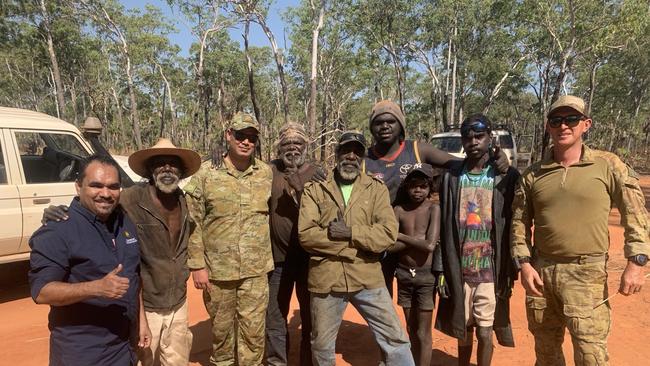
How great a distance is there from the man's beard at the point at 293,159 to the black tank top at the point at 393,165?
1.65 feet

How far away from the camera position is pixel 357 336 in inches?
165

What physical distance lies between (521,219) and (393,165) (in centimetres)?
97

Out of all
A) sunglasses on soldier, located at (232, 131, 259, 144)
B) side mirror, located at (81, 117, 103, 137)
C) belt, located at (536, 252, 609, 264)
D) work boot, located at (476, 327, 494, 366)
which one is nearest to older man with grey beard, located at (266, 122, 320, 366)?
sunglasses on soldier, located at (232, 131, 259, 144)

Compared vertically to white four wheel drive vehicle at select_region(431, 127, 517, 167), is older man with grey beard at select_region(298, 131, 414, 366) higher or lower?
lower

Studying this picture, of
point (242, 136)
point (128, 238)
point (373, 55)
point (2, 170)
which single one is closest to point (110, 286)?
point (128, 238)

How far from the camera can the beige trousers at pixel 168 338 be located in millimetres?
2625

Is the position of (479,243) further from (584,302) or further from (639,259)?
(639,259)

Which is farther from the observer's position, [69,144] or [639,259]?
[69,144]

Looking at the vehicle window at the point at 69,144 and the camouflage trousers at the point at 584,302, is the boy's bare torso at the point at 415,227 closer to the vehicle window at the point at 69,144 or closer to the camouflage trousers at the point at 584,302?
the camouflage trousers at the point at 584,302

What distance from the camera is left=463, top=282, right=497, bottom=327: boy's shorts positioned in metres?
2.78

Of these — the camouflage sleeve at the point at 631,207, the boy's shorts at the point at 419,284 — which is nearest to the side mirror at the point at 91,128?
the boy's shorts at the point at 419,284

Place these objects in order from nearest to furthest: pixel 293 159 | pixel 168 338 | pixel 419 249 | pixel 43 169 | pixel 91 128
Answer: pixel 168 338, pixel 419 249, pixel 293 159, pixel 43 169, pixel 91 128

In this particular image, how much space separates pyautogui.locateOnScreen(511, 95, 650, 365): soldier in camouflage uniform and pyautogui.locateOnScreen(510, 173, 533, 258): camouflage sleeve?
2.7 inches

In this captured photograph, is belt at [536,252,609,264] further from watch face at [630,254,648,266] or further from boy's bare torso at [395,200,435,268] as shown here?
boy's bare torso at [395,200,435,268]
